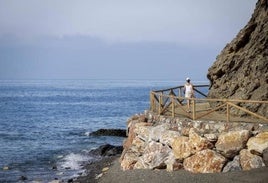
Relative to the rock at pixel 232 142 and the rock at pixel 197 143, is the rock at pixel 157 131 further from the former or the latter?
the rock at pixel 232 142

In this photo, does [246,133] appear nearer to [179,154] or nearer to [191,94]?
[179,154]

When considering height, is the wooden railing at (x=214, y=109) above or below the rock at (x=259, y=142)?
above

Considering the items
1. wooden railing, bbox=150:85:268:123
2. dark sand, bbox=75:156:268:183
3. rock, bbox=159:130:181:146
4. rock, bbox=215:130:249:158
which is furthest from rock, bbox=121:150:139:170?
rock, bbox=215:130:249:158

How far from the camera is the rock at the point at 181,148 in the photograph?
20938mm

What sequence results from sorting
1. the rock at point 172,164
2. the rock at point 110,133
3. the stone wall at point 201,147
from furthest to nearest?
the rock at point 110,133, the rock at point 172,164, the stone wall at point 201,147

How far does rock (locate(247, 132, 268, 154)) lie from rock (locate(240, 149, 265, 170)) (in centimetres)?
29

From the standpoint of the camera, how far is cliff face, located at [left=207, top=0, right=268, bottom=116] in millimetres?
24500

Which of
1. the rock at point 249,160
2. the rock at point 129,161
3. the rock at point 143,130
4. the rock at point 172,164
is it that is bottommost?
the rock at point 129,161

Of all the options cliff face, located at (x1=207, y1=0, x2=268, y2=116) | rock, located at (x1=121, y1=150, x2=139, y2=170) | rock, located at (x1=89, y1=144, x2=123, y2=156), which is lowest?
rock, located at (x1=89, y1=144, x2=123, y2=156)

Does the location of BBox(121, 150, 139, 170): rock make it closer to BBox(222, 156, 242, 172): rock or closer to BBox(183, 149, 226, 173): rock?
BBox(183, 149, 226, 173): rock

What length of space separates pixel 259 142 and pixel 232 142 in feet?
4.14

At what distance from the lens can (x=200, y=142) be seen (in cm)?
2052

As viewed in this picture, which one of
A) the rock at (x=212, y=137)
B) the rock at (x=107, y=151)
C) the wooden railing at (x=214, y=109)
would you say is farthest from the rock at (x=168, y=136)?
the rock at (x=107, y=151)

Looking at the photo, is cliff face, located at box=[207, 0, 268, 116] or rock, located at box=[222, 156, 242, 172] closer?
rock, located at box=[222, 156, 242, 172]
